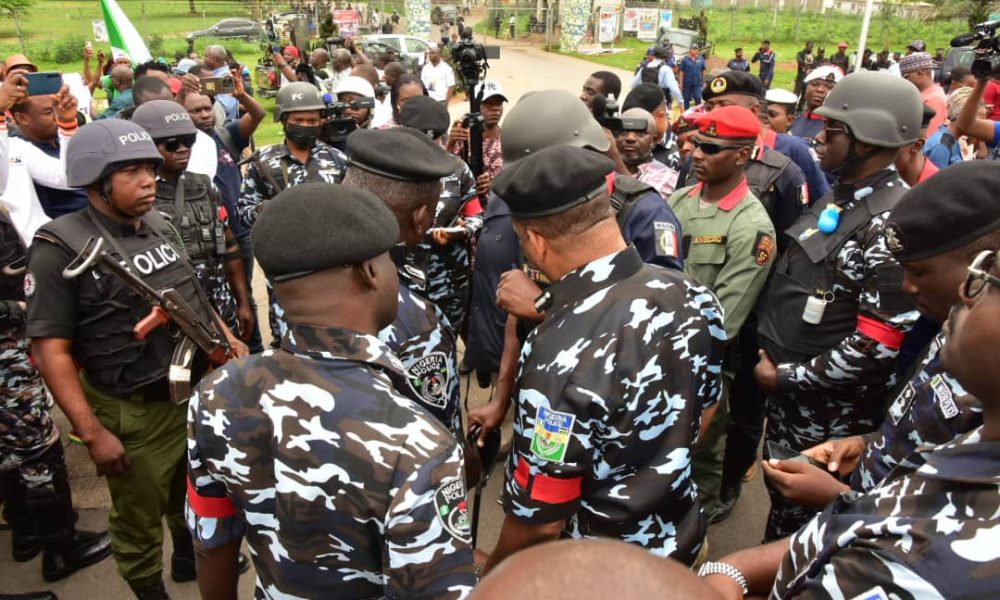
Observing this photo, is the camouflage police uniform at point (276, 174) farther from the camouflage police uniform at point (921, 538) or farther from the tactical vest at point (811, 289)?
the camouflage police uniform at point (921, 538)

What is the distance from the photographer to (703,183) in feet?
12.1

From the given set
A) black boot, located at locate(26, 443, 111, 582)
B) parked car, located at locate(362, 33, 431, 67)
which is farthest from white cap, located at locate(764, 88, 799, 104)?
parked car, located at locate(362, 33, 431, 67)

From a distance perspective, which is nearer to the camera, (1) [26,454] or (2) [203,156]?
(1) [26,454]

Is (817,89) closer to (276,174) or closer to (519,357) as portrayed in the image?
(276,174)

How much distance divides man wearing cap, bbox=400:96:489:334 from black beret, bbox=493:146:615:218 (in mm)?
2039

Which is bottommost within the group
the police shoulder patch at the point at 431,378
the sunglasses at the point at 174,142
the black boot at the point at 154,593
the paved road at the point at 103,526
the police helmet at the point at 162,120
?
the paved road at the point at 103,526

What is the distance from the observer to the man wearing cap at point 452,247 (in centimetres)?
409

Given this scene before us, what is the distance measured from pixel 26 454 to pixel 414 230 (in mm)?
2335

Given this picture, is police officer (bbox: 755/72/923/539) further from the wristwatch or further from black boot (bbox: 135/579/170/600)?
black boot (bbox: 135/579/170/600)

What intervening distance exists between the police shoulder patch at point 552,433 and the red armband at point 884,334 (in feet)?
5.04

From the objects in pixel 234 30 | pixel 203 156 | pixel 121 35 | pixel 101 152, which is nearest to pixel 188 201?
pixel 101 152

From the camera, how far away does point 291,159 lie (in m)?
4.77

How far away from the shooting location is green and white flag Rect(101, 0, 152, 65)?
8.97m

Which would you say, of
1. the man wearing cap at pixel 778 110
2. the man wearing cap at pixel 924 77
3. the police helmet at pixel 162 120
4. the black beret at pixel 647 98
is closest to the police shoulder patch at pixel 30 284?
the police helmet at pixel 162 120
